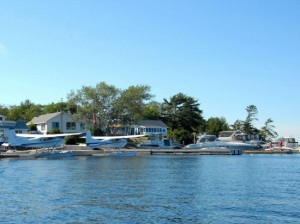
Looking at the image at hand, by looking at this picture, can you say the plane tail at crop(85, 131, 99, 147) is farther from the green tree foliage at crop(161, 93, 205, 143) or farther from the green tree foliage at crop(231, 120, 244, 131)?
the green tree foliage at crop(231, 120, 244, 131)

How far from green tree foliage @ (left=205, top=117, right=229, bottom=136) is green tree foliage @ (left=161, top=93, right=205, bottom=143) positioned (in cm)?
771

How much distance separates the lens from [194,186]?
3117 centimetres

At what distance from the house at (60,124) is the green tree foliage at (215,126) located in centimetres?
4781

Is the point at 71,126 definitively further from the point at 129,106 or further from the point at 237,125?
the point at 237,125

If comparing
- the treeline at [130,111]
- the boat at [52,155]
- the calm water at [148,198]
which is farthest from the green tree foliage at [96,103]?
the calm water at [148,198]

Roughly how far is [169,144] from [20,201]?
2698 inches

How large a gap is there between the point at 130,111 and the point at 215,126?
161ft

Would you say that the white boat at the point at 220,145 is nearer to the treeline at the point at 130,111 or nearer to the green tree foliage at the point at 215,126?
the treeline at the point at 130,111

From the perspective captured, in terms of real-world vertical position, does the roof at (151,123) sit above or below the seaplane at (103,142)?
above

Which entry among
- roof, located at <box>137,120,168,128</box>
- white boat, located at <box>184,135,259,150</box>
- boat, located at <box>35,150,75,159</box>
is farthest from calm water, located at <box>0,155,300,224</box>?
roof, located at <box>137,120,168,128</box>

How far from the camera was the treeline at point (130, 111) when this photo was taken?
95812 millimetres

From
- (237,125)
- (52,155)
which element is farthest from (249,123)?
(52,155)

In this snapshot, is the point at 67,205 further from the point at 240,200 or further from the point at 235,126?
the point at 235,126

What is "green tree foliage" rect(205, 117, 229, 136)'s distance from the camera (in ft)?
447
